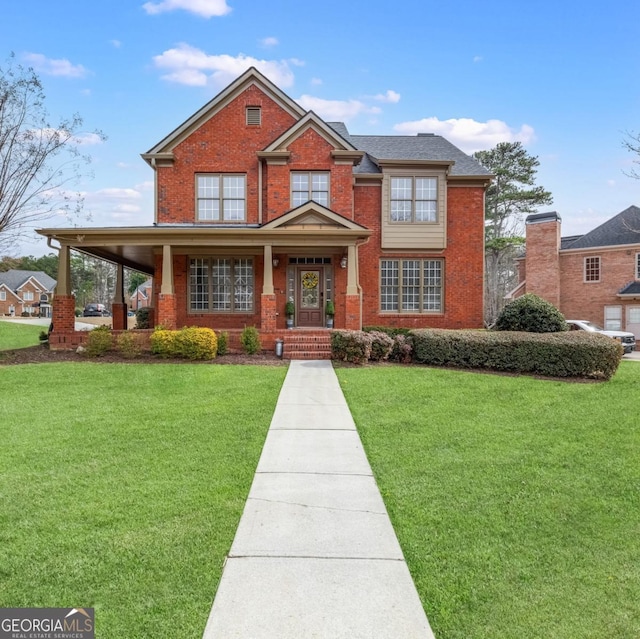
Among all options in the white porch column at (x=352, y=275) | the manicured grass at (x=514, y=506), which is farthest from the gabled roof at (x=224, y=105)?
the manicured grass at (x=514, y=506)

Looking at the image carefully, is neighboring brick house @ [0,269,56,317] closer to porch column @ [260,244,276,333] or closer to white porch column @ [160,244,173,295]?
white porch column @ [160,244,173,295]

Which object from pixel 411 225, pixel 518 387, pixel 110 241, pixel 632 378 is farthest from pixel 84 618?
pixel 411 225

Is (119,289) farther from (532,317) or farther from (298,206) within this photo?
(532,317)

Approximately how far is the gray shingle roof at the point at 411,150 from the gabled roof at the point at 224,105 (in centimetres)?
238

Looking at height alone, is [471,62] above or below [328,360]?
above

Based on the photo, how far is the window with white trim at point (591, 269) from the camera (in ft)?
91.8

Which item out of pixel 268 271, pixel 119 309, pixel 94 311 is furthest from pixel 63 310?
pixel 94 311

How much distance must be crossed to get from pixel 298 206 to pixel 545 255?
20.2m

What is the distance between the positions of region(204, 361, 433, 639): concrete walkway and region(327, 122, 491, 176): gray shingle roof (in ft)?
49.6

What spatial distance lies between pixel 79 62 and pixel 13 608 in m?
16.4

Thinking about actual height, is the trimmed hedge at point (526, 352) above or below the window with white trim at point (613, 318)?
below

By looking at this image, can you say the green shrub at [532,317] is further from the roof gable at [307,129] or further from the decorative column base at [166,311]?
the decorative column base at [166,311]

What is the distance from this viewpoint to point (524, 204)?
1598 inches

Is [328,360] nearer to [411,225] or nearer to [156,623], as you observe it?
[411,225]
